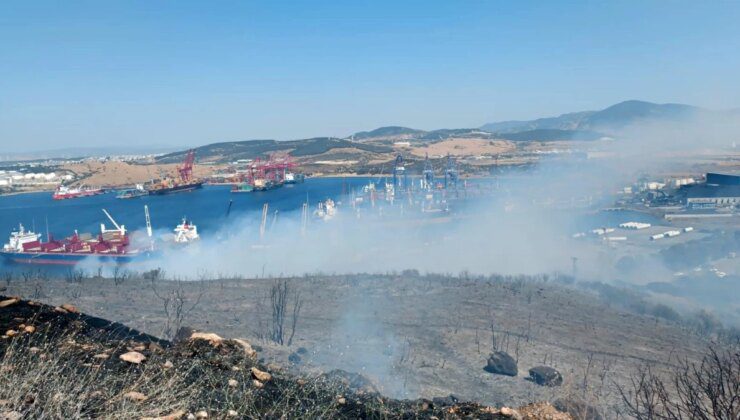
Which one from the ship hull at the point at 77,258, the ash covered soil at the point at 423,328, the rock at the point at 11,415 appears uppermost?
the rock at the point at 11,415

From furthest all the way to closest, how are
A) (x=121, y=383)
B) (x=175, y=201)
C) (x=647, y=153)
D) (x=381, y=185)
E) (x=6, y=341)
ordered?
(x=381, y=185)
(x=175, y=201)
(x=647, y=153)
(x=6, y=341)
(x=121, y=383)

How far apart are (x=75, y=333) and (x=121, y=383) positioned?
645 mm

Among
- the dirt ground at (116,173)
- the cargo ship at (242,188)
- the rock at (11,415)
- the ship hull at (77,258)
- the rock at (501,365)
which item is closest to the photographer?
the rock at (11,415)

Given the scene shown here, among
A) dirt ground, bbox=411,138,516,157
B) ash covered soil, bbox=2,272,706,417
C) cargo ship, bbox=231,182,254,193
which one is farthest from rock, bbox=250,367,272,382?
dirt ground, bbox=411,138,516,157

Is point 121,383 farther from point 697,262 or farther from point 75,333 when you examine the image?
point 697,262

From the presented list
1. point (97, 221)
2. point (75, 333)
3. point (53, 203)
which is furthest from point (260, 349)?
point (53, 203)

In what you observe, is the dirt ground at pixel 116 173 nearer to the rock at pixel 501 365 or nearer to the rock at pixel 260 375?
the rock at pixel 501 365

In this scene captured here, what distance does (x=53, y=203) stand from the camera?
2958 cm

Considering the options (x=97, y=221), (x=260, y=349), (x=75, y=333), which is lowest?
(x=97, y=221)

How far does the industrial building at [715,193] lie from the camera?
18.0m

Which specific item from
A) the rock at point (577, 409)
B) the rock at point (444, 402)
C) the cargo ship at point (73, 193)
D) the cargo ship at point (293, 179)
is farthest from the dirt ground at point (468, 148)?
the rock at point (444, 402)

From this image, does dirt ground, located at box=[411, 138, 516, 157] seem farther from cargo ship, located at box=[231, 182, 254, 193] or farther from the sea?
cargo ship, located at box=[231, 182, 254, 193]

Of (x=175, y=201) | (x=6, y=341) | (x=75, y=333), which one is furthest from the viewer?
(x=175, y=201)

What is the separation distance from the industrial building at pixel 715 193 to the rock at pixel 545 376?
16.6 metres
